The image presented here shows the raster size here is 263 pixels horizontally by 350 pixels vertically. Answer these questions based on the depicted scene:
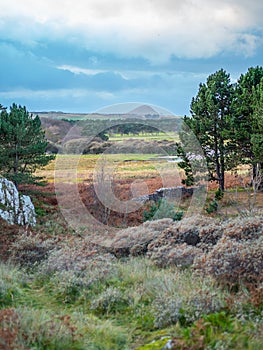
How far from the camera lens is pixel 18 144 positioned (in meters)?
17.7

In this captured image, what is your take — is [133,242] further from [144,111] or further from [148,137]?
[148,137]

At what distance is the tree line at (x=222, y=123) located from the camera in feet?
70.4

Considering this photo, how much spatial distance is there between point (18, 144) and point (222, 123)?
12.0 m

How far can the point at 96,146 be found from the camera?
2527cm

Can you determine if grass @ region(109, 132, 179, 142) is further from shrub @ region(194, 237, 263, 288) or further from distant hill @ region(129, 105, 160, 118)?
→ shrub @ region(194, 237, 263, 288)

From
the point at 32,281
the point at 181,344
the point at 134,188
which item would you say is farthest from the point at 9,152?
the point at 181,344

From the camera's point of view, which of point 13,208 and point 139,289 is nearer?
point 139,289

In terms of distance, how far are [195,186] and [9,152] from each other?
38.1 ft

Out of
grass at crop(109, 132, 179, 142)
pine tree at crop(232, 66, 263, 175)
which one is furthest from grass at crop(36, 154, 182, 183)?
pine tree at crop(232, 66, 263, 175)

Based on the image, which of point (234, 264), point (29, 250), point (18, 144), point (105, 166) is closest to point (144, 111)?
point (105, 166)

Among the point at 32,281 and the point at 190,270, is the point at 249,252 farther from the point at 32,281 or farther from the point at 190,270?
the point at 32,281

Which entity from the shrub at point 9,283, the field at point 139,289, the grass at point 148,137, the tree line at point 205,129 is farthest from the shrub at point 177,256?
the grass at point 148,137

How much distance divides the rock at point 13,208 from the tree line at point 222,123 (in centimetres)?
1149

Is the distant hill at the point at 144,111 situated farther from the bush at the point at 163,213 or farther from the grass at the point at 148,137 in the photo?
the bush at the point at 163,213
